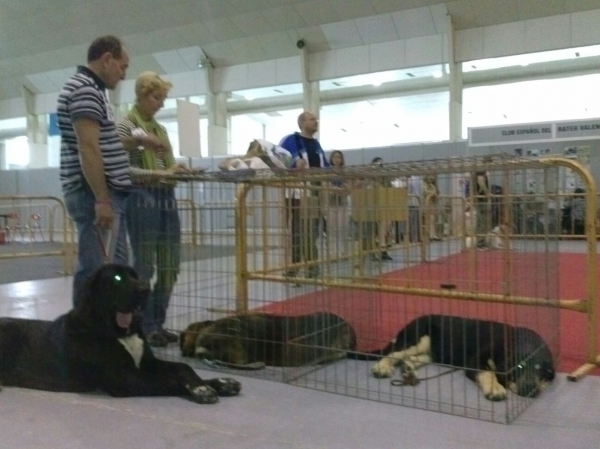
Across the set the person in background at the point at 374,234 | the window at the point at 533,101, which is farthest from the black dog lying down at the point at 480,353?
the window at the point at 533,101

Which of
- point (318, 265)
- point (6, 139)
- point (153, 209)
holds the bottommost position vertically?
point (318, 265)

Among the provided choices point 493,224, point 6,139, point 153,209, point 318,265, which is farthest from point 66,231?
point 6,139

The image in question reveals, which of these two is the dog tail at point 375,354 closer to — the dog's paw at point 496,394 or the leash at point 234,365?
the leash at point 234,365

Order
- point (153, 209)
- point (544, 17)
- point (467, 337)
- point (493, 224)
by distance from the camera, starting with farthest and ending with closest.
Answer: point (544, 17)
point (493, 224)
point (153, 209)
point (467, 337)

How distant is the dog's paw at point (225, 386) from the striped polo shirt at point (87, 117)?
1023 millimetres

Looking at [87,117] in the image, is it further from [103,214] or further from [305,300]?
[305,300]

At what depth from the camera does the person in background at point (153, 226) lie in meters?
3.31

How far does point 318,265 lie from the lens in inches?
131

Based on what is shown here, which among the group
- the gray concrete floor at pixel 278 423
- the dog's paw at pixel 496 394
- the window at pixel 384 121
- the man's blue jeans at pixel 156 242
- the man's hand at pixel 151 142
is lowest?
the gray concrete floor at pixel 278 423

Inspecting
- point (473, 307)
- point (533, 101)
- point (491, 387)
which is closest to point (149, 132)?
point (491, 387)

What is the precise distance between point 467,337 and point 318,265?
3.01ft

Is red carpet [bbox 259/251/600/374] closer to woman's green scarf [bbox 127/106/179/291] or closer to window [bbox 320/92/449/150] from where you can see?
woman's green scarf [bbox 127/106/179/291]

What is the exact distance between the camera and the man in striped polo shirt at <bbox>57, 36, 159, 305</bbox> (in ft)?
8.86

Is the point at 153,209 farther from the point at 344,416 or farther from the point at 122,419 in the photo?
the point at 344,416
